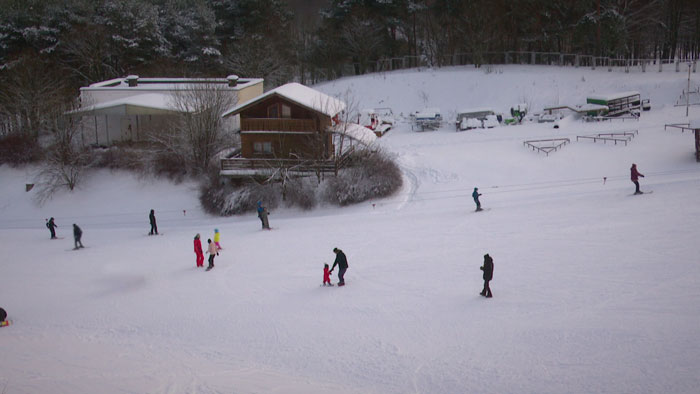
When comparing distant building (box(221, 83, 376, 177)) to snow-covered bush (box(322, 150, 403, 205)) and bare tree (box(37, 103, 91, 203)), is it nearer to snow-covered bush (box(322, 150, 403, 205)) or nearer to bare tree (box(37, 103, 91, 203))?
snow-covered bush (box(322, 150, 403, 205))

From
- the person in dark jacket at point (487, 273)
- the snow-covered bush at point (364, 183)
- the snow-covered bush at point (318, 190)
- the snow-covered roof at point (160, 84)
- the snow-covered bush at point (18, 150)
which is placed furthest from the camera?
the snow-covered roof at point (160, 84)

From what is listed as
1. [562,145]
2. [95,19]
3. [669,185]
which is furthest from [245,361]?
[95,19]

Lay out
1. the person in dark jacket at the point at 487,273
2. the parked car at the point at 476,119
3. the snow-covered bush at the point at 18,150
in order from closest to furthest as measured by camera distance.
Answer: the person in dark jacket at the point at 487,273
the snow-covered bush at the point at 18,150
the parked car at the point at 476,119

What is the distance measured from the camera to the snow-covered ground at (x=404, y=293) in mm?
13289

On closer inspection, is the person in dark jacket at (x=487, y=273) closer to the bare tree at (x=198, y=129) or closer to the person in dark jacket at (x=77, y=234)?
the person in dark jacket at (x=77, y=234)

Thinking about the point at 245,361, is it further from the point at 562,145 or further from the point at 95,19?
the point at 95,19

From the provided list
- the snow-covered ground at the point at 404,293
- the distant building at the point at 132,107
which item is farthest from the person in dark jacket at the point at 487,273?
the distant building at the point at 132,107

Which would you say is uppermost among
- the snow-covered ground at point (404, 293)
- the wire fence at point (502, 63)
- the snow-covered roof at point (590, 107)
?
the wire fence at point (502, 63)

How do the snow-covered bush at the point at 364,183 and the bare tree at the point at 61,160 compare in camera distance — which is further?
the bare tree at the point at 61,160

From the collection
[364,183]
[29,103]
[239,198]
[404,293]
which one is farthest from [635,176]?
[29,103]

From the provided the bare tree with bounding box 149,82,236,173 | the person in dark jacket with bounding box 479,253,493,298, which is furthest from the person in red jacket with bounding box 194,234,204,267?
the bare tree with bounding box 149,82,236,173

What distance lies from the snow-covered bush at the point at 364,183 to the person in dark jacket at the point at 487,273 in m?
15.2

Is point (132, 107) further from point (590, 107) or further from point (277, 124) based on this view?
point (590, 107)

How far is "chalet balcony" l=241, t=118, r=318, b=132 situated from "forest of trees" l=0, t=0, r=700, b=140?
56.2 feet
